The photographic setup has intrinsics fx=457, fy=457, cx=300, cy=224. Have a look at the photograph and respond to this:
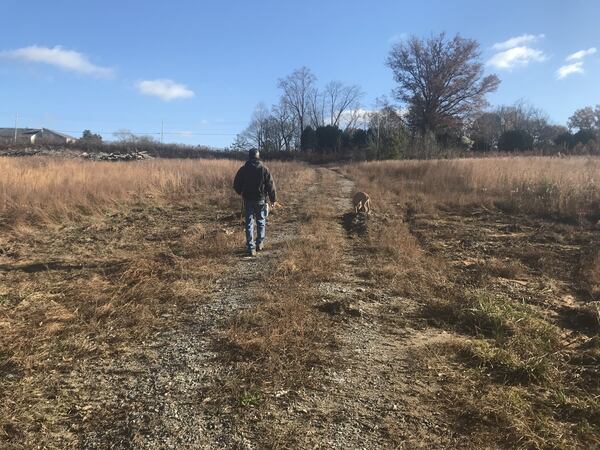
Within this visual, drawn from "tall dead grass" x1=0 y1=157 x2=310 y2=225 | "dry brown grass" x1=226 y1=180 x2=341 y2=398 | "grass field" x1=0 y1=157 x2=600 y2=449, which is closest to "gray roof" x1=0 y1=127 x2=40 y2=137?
"tall dead grass" x1=0 y1=157 x2=310 y2=225

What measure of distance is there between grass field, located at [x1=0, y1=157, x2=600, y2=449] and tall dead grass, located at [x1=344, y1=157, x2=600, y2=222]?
8.64 ft

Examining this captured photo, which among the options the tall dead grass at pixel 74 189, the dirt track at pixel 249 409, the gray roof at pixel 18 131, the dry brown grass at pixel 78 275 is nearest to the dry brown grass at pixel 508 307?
the dirt track at pixel 249 409

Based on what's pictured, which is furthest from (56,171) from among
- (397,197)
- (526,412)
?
(526,412)

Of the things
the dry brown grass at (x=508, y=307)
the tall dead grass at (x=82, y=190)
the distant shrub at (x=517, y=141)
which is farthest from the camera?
the distant shrub at (x=517, y=141)

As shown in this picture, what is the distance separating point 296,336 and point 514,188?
13101mm

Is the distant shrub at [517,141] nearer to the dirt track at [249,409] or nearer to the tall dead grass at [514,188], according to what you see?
the tall dead grass at [514,188]

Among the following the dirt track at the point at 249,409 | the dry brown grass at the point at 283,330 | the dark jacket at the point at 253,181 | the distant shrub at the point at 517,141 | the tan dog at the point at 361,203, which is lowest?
the dirt track at the point at 249,409

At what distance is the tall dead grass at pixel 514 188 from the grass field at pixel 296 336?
2.63m

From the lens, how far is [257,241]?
8164mm

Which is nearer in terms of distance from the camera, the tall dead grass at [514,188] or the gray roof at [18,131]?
the tall dead grass at [514,188]

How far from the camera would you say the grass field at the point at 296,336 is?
288 cm

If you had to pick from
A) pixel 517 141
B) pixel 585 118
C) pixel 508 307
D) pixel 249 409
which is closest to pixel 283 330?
pixel 249 409

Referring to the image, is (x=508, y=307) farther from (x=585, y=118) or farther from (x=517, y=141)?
(x=585, y=118)

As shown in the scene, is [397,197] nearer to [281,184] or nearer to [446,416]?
[281,184]
